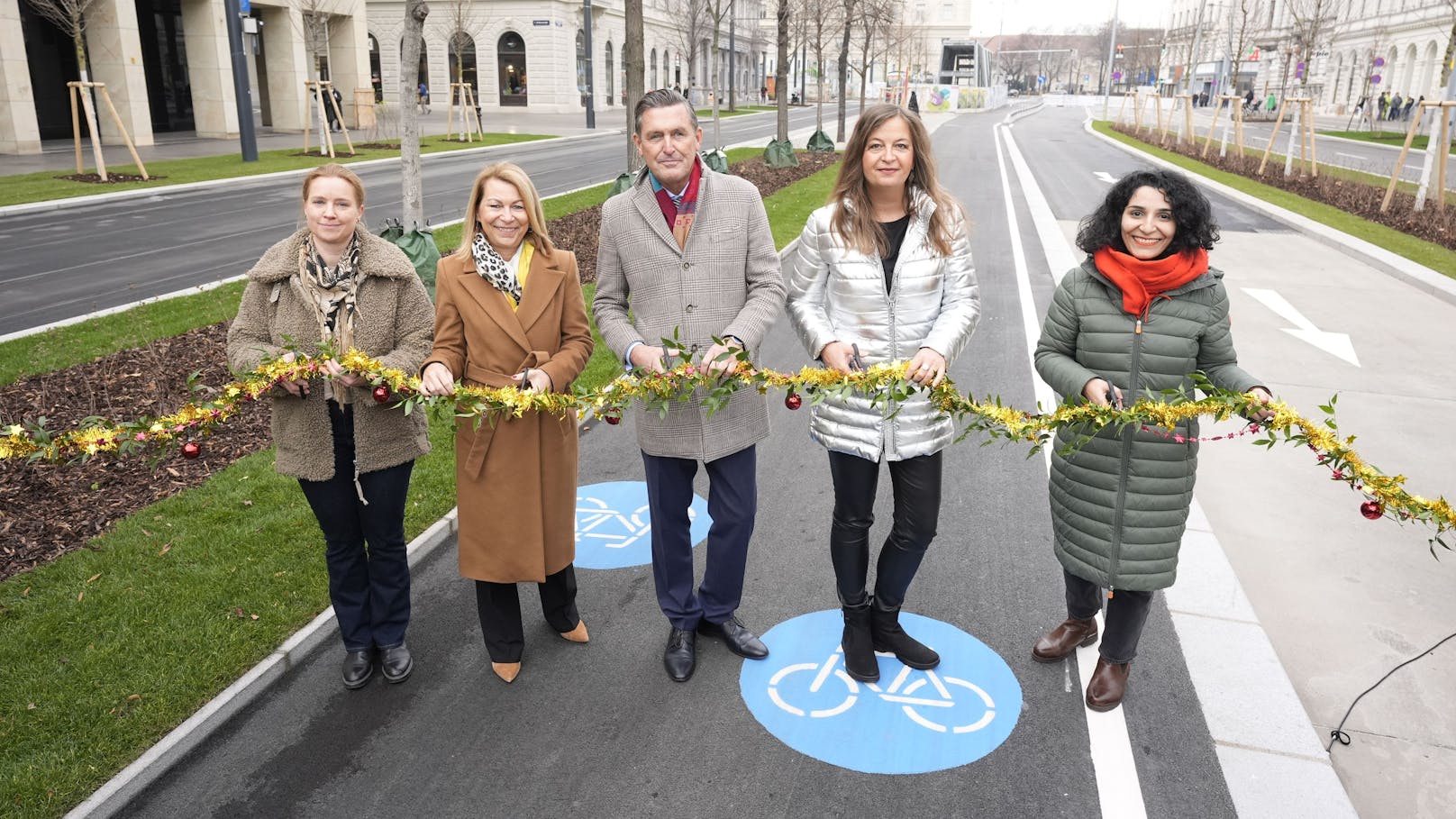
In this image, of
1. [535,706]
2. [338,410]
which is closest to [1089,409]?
[535,706]

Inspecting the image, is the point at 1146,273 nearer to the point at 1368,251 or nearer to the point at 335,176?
the point at 335,176

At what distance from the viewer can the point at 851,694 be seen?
414 centimetres

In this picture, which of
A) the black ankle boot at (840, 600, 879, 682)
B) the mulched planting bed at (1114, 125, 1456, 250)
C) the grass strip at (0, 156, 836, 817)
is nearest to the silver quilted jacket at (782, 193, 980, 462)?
the black ankle boot at (840, 600, 879, 682)

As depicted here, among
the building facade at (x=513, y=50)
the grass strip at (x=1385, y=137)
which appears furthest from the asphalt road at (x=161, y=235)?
the grass strip at (x=1385, y=137)

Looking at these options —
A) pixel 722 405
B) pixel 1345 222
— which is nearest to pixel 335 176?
pixel 722 405

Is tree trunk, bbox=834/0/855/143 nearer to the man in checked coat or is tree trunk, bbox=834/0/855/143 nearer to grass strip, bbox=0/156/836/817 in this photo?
grass strip, bbox=0/156/836/817

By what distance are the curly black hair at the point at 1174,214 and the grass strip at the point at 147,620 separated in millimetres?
2727

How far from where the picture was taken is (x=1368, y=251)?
49.5 feet

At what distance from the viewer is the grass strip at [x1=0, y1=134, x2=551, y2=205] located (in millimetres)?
19953

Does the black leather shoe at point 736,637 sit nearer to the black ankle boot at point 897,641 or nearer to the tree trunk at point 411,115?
the black ankle boot at point 897,641

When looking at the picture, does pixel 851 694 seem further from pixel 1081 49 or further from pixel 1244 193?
pixel 1081 49

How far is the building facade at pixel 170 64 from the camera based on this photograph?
2753 centimetres

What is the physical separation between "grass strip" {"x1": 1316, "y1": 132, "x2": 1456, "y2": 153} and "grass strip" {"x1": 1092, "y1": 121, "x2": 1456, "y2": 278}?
18110mm

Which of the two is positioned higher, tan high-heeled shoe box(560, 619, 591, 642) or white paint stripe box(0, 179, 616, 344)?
white paint stripe box(0, 179, 616, 344)
